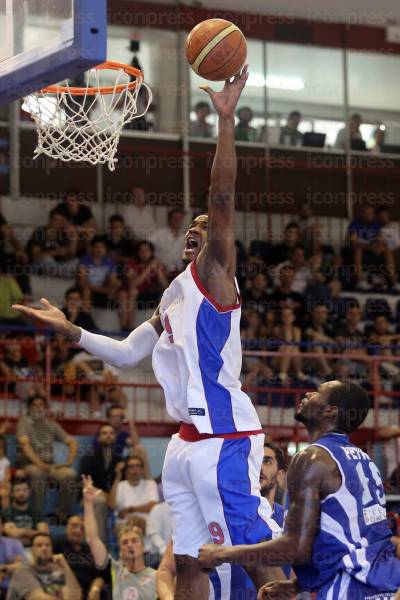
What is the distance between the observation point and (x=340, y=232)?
1858cm

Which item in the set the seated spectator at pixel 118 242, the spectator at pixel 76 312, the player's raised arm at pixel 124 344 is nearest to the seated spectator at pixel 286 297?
the seated spectator at pixel 118 242

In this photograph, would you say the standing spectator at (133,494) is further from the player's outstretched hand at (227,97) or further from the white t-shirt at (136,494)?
the player's outstretched hand at (227,97)

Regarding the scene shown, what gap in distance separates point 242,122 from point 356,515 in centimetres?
1361

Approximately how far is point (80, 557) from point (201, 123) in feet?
29.5

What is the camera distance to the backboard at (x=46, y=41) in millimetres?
5527

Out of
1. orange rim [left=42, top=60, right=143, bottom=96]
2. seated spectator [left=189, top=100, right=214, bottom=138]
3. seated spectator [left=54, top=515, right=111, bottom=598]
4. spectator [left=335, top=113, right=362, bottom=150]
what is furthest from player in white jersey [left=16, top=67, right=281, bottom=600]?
spectator [left=335, top=113, right=362, bottom=150]

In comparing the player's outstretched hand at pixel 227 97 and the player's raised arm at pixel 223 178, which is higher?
the player's outstretched hand at pixel 227 97

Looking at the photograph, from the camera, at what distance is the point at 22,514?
11.8 meters

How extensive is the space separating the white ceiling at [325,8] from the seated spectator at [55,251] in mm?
4929

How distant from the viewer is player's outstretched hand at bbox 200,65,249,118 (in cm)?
600

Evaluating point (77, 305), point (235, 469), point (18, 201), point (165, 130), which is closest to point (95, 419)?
point (77, 305)

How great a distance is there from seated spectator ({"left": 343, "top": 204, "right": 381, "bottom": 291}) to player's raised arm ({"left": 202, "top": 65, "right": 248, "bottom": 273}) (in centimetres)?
1112

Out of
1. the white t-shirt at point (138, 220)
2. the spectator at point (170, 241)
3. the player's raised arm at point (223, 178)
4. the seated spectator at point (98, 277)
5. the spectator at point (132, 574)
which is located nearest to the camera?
the player's raised arm at point (223, 178)

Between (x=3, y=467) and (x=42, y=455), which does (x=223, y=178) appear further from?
(x=42, y=455)
